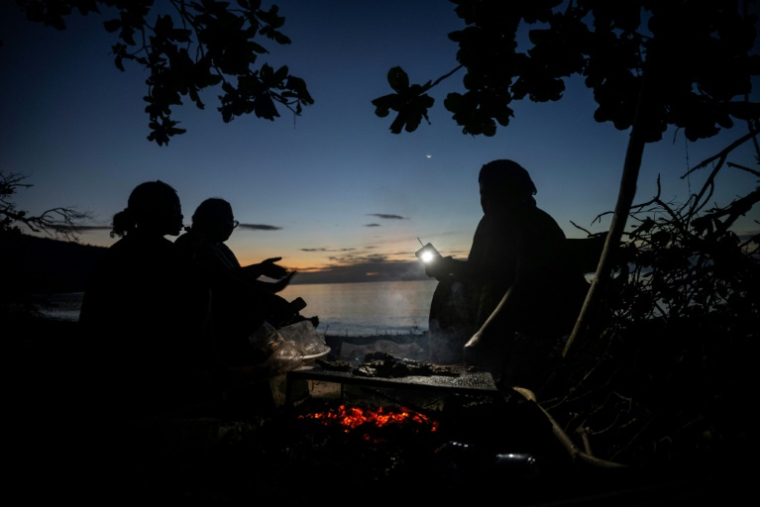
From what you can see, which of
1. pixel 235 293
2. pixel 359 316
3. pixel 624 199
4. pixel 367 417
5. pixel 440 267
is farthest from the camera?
pixel 359 316

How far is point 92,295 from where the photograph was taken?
10.8 ft

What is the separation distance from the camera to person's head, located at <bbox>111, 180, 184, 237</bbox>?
11.7ft

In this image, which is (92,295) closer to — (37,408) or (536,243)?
(37,408)

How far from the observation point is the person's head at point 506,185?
5512 millimetres

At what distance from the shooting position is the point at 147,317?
130 inches

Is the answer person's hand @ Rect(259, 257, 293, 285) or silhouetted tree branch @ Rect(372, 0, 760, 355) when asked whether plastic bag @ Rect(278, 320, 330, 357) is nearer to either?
person's hand @ Rect(259, 257, 293, 285)

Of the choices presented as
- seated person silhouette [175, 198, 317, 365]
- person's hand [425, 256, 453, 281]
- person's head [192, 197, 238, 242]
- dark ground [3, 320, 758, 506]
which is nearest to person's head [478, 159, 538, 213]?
person's hand [425, 256, 453, 281]

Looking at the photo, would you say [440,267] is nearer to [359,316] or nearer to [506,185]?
[506,185]

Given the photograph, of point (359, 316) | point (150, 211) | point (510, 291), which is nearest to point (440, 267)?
point (510, 291)

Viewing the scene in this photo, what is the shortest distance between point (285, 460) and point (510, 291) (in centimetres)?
374

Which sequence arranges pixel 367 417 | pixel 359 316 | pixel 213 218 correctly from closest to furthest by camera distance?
1. pixel 367 417
2. pixel 213 218
3. pixel 359 316

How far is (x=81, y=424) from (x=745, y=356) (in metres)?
4.60

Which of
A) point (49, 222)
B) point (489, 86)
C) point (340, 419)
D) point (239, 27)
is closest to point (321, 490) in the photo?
point (340, 419)

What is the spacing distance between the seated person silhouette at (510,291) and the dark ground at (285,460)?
4.51 ft
